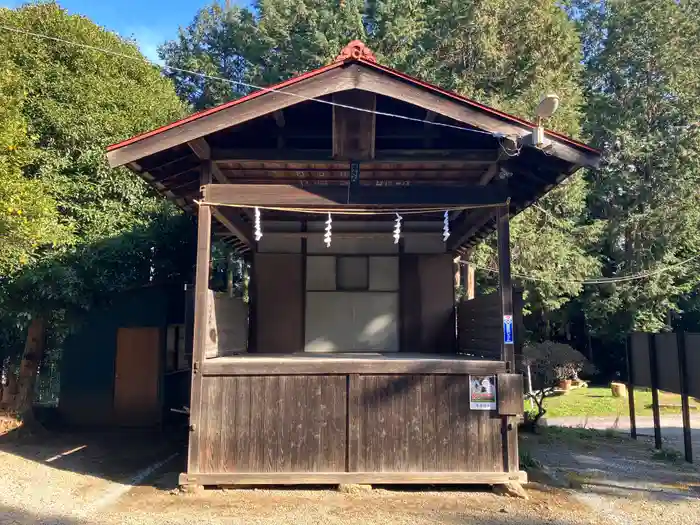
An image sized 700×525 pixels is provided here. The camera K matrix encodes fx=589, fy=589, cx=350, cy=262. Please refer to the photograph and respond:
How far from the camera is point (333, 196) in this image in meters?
6.87

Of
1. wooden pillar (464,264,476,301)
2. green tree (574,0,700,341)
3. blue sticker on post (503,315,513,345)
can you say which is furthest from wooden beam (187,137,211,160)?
green tree (574,0,700,341)

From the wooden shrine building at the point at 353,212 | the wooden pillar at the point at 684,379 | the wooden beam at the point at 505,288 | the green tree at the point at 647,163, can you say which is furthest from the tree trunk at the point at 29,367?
the green tree at the point at 647,163

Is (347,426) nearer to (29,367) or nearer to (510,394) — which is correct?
(510,394)

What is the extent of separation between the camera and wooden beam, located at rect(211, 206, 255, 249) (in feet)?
24.3

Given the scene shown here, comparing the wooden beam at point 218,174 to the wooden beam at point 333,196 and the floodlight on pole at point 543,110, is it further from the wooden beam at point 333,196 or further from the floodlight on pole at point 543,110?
the floodlight on pole at point 543,110

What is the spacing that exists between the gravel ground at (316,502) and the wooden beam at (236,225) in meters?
3.24

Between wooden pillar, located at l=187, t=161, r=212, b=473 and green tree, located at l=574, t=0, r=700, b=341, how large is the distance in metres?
19.0

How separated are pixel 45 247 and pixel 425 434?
22.6ft

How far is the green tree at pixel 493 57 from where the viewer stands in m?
18.4

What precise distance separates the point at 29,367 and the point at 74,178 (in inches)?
133

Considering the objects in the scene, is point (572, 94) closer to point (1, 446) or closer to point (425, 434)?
point (425, 434)

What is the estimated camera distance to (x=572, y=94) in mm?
19719

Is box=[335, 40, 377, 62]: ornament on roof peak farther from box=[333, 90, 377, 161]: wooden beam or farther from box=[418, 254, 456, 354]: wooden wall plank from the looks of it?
box=[418, 254, 456, 354]: wooden wall plank

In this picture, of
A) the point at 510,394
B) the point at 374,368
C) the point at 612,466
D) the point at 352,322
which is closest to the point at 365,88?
the point at 374,368
